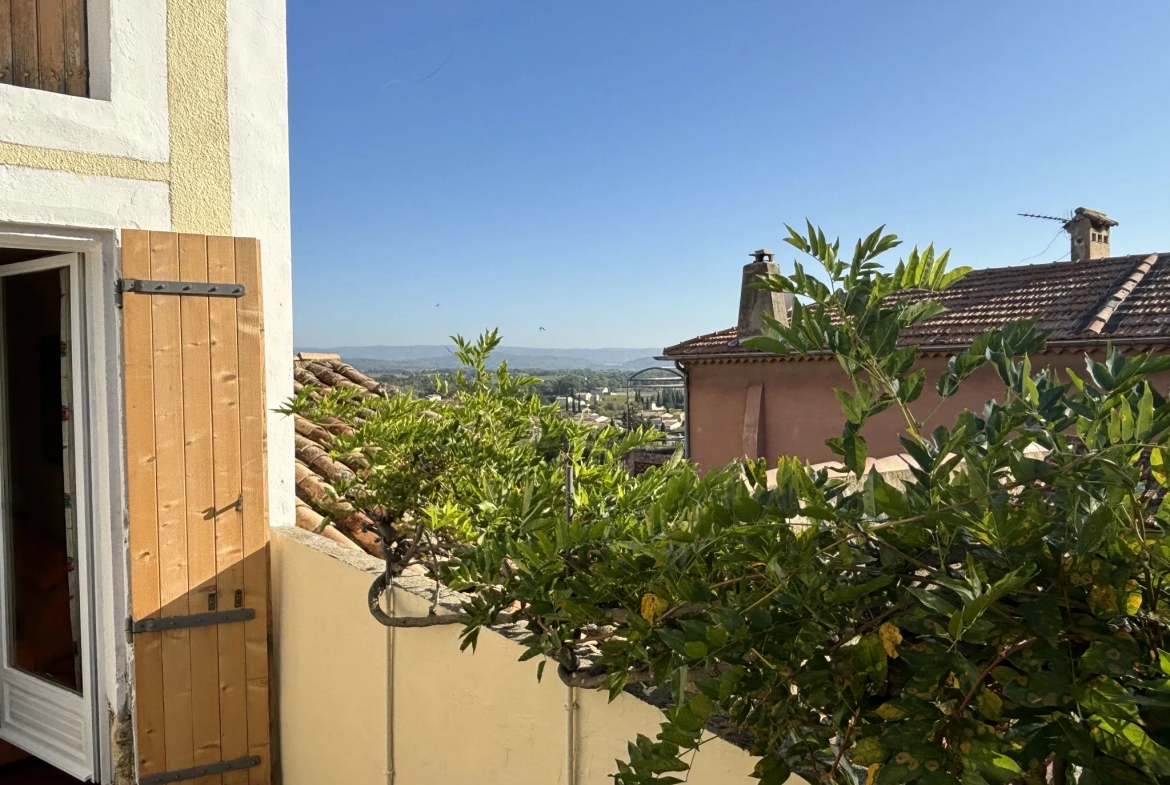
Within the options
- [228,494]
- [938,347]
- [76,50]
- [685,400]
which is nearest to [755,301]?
[685,400]

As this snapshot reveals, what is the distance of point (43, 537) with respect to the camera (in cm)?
504

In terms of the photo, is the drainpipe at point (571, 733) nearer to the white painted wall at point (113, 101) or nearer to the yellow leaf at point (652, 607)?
the yellow leaf at point (652, 607)

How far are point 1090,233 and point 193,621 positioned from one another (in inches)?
585

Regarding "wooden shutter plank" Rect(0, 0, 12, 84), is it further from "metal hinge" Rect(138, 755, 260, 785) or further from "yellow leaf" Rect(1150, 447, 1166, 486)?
"yellow leaf" Rect(1150, 447, 1166, 486)

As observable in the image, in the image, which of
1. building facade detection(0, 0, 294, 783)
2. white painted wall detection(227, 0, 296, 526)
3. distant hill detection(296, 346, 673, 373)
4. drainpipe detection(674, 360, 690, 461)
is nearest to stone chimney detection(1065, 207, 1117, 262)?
drainpipe detection(674, 360, 690, 461)

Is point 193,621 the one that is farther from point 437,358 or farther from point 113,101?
point 113,101

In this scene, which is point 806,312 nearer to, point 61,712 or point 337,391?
point 337,391

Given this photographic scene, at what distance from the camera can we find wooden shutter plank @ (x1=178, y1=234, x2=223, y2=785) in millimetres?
3316

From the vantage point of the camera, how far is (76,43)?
127 inches

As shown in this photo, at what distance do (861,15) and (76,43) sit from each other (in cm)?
1532

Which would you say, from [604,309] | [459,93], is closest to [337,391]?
[459,93]

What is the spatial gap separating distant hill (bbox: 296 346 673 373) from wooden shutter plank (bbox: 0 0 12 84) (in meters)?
1.55

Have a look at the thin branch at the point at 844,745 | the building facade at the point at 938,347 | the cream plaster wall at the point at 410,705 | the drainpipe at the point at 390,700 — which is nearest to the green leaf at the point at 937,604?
the thin branch at the point at 844,745

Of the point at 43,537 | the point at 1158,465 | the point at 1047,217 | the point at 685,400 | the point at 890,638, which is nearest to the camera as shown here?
the point at 1158,465
